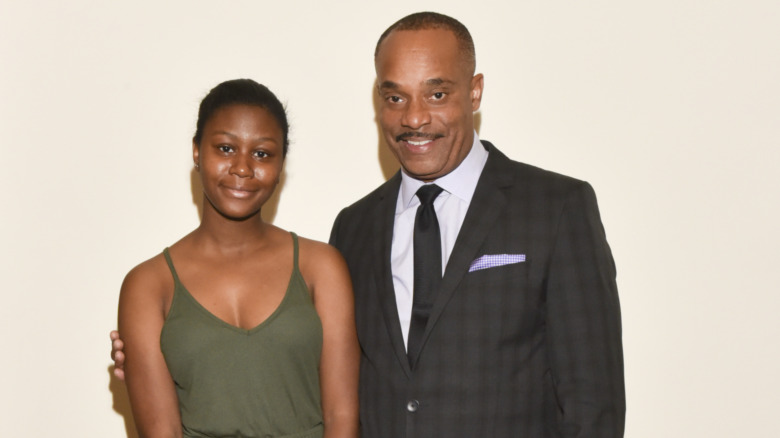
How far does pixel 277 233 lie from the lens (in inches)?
86.7

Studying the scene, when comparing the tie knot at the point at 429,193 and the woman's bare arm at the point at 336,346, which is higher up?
the tie knot at the point at 429,193

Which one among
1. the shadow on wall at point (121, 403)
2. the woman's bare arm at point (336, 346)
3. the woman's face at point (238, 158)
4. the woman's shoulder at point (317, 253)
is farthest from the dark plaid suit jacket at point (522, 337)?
the shadow on wall at point (121, 403)

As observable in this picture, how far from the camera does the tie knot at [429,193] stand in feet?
6.96

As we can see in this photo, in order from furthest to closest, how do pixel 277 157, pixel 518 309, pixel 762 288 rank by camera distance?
pixel 762 288 → pixel 277 157 → pixel 518 309

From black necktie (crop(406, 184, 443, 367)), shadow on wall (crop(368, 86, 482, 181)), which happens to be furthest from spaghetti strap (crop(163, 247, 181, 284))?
shadow on wall (crop(368, 86, 482, 181))

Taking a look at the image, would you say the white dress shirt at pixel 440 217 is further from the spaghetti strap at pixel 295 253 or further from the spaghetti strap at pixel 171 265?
the spaghetti strap at pixel 171 265

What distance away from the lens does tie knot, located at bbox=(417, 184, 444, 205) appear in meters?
2.12

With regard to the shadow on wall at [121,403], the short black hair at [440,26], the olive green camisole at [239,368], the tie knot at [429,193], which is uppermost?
the short black hair at [440,26]

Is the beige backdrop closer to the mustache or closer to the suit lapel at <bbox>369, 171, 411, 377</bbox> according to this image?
the suit lapel at <bbox>369, 171, 411, 377</bbox>

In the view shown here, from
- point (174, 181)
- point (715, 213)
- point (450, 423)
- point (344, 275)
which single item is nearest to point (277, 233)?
point (344, 275)

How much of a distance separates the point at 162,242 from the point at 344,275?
1038 millimetres

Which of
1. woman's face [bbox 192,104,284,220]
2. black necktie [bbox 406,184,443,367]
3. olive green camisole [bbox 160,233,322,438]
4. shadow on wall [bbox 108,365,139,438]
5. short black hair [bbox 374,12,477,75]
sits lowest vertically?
shadow on wall [bbox 108,365,139,438]

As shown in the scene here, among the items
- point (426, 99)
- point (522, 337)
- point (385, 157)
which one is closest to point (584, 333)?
point (522, 337)

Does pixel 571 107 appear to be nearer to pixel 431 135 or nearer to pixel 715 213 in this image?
pixel 715 213
